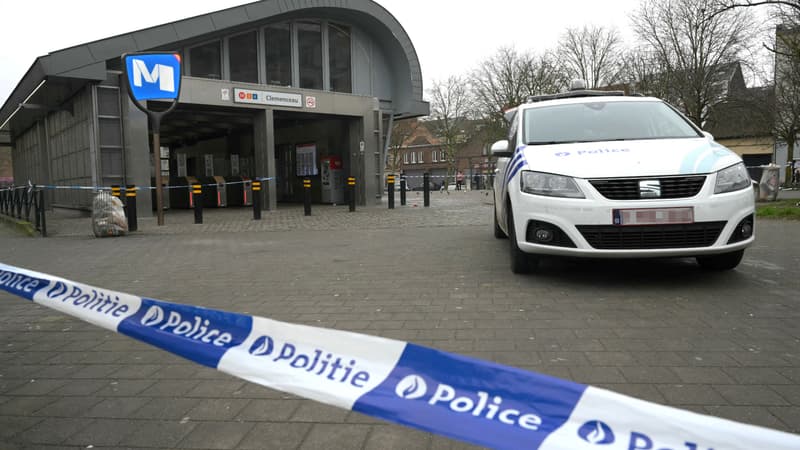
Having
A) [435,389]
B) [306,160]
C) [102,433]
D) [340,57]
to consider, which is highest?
[340,57]

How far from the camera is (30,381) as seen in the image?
131 inches

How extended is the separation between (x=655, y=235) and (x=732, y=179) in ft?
2.90

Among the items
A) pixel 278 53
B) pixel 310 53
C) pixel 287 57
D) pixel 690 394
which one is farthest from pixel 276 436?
pixel 310 53

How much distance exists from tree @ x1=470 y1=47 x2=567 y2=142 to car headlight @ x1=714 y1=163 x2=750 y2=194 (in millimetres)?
33049

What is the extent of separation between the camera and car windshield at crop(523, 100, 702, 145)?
6.03 m

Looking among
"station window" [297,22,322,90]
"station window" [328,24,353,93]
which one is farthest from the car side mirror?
"station window" [328,24,353,93]

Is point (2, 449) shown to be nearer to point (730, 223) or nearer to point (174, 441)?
point (174, 441)

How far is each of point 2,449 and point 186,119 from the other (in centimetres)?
2173

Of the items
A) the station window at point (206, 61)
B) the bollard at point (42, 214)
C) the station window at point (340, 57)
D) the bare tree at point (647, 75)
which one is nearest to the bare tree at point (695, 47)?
the bare tree at point (647, 75)

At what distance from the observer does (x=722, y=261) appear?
18.9ft

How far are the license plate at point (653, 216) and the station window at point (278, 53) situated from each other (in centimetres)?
1717

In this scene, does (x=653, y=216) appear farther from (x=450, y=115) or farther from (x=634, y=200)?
(x=450, y=115)

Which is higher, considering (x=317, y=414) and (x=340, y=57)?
(x=340, y=57)

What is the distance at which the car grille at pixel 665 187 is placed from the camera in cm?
490
